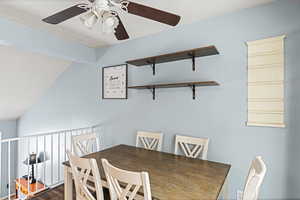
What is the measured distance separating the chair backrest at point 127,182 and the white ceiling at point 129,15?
1643mm

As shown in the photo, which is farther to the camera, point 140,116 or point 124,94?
point 124,94

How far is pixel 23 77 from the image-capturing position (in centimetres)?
352

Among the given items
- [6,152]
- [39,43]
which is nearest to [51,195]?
[39,43]

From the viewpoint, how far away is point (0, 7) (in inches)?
74.3

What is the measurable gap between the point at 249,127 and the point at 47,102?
4.41 metres

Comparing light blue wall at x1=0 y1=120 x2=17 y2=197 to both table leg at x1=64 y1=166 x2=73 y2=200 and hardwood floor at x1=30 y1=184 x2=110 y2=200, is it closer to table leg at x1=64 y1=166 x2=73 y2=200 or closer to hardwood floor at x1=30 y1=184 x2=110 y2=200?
hardwood floor at x1=30 y1=184 x2=110 y2=200

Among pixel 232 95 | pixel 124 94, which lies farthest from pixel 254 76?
pixel 124 94

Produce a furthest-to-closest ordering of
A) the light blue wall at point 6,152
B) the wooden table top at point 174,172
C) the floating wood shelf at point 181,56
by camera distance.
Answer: the light blue wall at point 6,152 < the floating wood shelf at point 181,56 < the wooden table top at point 174,172

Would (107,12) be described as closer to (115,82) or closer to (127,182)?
(127,182)

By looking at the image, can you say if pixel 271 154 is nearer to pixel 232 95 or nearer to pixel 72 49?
pixel 232 95

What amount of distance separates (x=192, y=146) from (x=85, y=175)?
139 cm

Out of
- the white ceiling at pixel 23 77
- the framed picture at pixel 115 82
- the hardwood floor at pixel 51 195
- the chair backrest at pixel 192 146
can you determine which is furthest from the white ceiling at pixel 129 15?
the hardwood floor at pixel 51 195

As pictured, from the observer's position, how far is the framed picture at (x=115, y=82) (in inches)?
116

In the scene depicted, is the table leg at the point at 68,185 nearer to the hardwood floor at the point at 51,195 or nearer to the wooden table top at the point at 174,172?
the wooden table top at the point at 174,172
